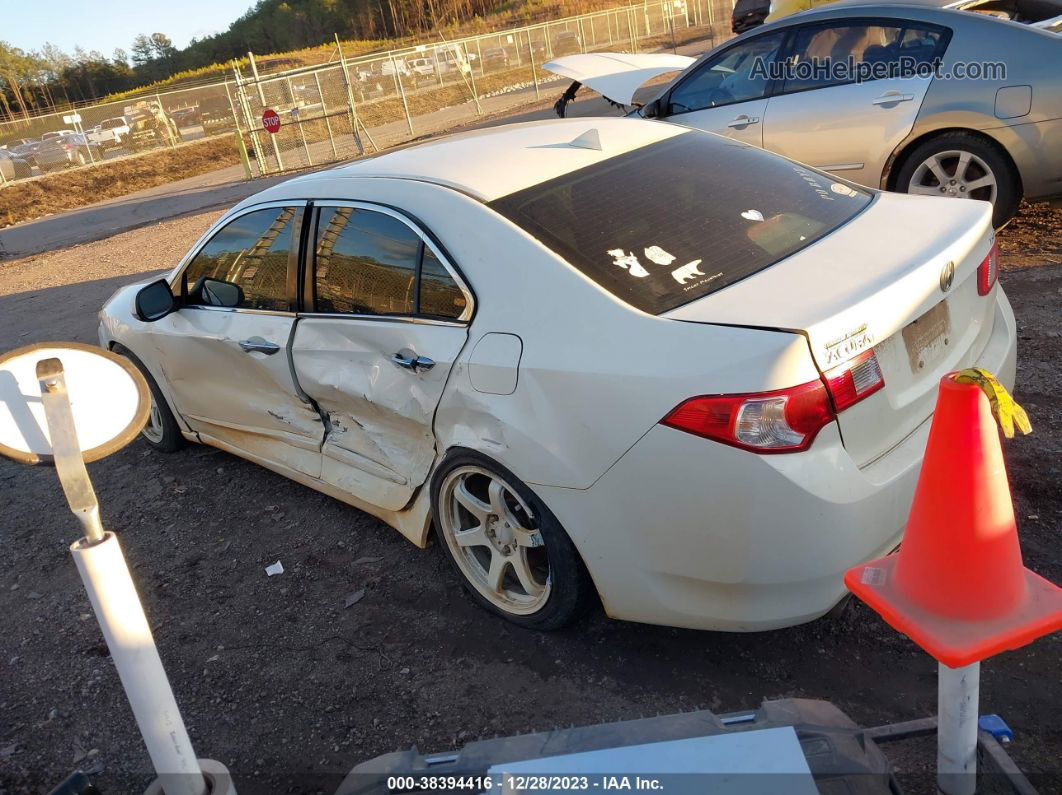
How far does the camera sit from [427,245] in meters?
3.04

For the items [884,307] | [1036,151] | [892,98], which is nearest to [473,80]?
[892,98]

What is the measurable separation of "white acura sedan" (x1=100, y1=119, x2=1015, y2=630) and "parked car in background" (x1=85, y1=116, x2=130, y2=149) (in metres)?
28.3

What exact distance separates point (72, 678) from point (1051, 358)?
4.76 meters

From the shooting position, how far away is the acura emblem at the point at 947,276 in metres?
2.62

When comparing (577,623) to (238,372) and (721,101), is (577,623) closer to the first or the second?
(238,372)

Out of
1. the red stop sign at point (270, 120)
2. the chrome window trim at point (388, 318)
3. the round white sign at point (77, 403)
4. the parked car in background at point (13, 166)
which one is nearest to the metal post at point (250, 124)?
the red stop sign at point (270, 120)

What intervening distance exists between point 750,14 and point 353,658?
17.2 m

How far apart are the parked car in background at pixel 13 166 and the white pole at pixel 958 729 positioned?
100ft

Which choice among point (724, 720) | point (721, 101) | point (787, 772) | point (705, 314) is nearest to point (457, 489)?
point (705, 314)

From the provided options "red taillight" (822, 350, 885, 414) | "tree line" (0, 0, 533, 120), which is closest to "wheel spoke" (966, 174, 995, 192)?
"red taillight" (822, 350, 885, 414)

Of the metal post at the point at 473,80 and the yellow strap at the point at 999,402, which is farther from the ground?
the yellow strap at the point at 999,402

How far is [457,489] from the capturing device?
120 inches

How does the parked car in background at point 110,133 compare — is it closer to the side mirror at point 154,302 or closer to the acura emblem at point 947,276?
the side mirror at point 154,302

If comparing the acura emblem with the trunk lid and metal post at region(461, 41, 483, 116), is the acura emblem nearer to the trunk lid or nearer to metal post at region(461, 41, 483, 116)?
the trunk lid
